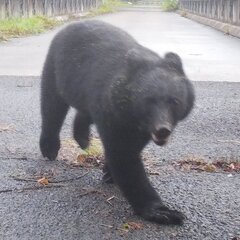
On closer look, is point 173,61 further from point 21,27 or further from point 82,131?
point 21,27

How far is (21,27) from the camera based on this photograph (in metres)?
17.1

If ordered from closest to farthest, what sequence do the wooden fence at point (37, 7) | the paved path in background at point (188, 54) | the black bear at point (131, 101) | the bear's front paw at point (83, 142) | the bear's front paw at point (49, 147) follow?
the black bear at point (131, 101) → the bear's front paw at point (49, 147) → the bear's front paw at point (83, 142) → the paved path in background at point (188, 54) → the wooden fence at point (37, 7)

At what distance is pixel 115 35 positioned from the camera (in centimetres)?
404

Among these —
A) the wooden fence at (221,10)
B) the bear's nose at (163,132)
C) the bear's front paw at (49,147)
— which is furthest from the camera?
the wooden fence at (221,10)

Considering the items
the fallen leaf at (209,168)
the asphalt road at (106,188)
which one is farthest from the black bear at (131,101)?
the fallen leaf at (209,168)

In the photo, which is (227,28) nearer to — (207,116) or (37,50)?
(37,50)

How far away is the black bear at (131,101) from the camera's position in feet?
10.5

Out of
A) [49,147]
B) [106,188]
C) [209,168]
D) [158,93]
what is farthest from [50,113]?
[158,93]

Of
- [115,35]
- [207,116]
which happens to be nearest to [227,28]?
[207,116]

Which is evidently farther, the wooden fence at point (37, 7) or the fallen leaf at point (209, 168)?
the wooden fence at point (37, 7)

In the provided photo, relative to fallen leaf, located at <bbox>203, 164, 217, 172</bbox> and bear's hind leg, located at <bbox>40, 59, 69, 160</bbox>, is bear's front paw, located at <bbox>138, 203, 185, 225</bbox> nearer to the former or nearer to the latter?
fallen leaf, located at <bbox>203, 164, 217, 172</bbox>

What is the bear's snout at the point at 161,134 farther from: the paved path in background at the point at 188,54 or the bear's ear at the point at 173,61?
the paved path in background at the point at 188,54

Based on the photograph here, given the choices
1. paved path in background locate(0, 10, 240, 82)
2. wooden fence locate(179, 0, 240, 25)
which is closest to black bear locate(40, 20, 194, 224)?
paved path in background locate(0, 10, 240, 82)

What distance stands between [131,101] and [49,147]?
4.88ft
